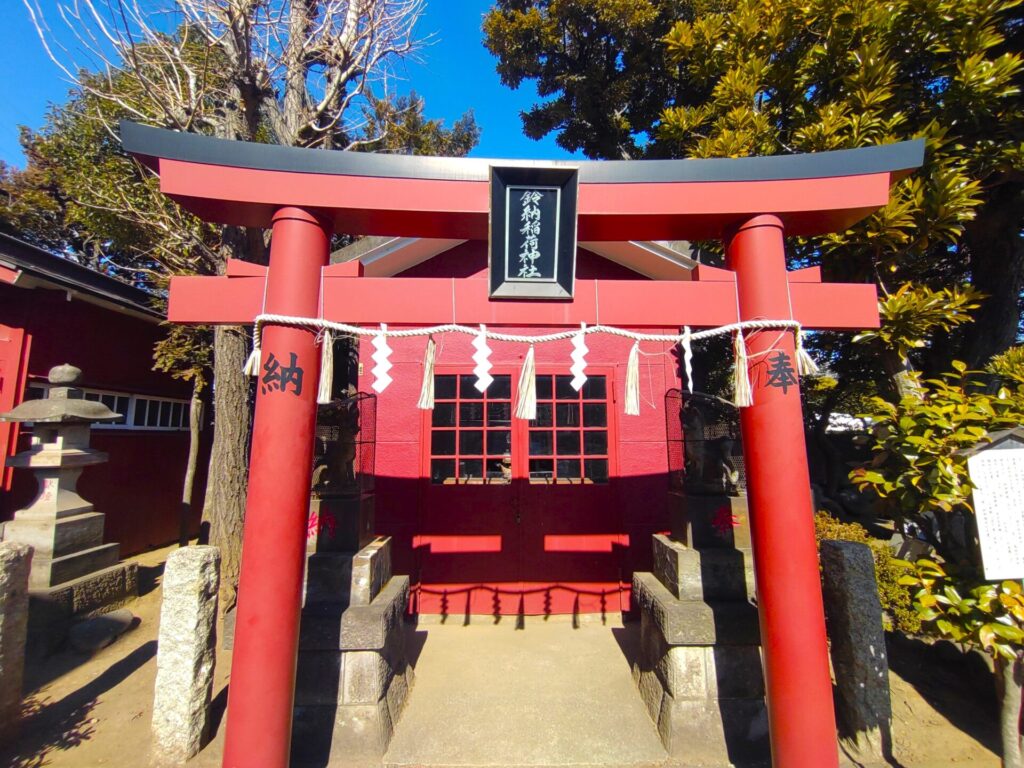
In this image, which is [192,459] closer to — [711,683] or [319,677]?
[319,677]

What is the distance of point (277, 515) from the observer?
119 inches

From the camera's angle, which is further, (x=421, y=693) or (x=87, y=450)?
(x=87, y=450)

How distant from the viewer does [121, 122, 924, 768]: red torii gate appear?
2973 mm

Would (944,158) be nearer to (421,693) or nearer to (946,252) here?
(946,252)

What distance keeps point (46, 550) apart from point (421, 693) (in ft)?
14.6

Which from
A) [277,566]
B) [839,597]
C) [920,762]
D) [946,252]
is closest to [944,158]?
[946,252]

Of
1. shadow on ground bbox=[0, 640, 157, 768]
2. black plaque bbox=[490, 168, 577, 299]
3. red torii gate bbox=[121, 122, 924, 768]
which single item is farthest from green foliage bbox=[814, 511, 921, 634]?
shadow on ground bbox=[0, 640, 157, 768]

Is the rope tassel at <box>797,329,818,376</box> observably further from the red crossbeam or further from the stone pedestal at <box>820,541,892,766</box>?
the stone pedestal at <box>820,541,892,766</box>

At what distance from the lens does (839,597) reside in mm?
3828

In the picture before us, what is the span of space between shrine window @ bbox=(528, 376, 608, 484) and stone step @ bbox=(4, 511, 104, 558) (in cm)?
541

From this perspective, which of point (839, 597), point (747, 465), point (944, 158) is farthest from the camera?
point (944, 158)

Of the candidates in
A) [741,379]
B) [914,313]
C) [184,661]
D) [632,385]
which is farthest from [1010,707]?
[184,661]

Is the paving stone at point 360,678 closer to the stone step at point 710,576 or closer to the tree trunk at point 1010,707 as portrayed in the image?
the stone step at point 710,576

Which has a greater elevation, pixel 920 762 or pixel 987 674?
pixel 987 674
